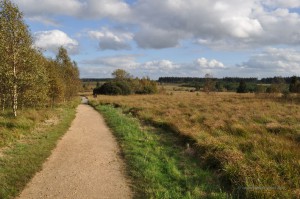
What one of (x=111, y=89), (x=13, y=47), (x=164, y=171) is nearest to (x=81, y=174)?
(x=164, y=171)

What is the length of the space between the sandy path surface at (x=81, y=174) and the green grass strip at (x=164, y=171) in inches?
16.4

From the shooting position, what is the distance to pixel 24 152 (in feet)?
36.7

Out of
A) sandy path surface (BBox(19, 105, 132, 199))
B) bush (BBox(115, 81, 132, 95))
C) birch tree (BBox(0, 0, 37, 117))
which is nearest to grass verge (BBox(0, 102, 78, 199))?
sandy path surface (BBox(19, 105, 132, 199))

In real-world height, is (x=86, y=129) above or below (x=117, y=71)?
below

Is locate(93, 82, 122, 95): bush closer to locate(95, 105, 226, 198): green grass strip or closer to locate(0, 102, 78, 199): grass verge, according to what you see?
locate(0, 102, 78, 199): grass verge

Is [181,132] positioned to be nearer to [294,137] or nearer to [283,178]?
[294,137]

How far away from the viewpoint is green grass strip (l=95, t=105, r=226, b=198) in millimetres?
7387

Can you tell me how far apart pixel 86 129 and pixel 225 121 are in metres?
8.18

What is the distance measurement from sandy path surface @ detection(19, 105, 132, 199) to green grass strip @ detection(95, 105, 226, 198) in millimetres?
417

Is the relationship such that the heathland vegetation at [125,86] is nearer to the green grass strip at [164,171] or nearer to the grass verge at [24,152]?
the grass verge at [24,152]

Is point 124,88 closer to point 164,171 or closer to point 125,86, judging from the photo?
point 125,86

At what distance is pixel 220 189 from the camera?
7301 millimetres

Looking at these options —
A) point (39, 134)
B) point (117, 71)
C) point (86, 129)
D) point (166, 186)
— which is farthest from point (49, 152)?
point (117, 71)

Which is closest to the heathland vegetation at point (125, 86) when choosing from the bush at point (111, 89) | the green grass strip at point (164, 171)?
the bush at point (111, 89)
